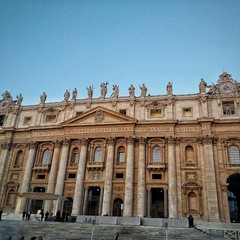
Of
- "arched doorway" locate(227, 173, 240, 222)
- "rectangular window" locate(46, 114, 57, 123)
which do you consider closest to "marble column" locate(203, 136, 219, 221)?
"arched doorway" locate(227, 173, 240, 222)

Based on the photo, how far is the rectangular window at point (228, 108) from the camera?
38.5 m

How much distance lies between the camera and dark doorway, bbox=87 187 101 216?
37.9 meters

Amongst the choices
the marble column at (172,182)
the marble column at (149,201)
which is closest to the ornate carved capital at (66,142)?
the marble column at (149,201)

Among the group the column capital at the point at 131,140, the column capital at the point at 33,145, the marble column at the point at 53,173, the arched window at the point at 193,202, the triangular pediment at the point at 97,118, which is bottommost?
the arched window at the point at 193,202

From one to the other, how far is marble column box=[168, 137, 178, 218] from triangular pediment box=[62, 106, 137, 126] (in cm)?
795

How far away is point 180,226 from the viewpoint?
27781 millimetres

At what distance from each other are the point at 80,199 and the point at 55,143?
973cm

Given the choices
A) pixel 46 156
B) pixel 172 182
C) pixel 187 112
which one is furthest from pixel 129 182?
pixel 46 156

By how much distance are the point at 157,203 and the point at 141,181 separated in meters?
4.28

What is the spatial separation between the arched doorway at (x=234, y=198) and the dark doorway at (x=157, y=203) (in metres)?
9.75

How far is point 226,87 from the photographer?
3984cm

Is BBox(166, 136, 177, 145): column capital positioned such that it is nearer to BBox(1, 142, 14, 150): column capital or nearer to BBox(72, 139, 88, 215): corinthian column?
BBox(72, 139, 88, 215): corinthian column

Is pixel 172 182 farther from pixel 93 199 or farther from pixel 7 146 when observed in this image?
pixel 7 146

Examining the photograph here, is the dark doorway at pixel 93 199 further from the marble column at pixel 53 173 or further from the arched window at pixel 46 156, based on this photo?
the arched window at pixel 46 156
